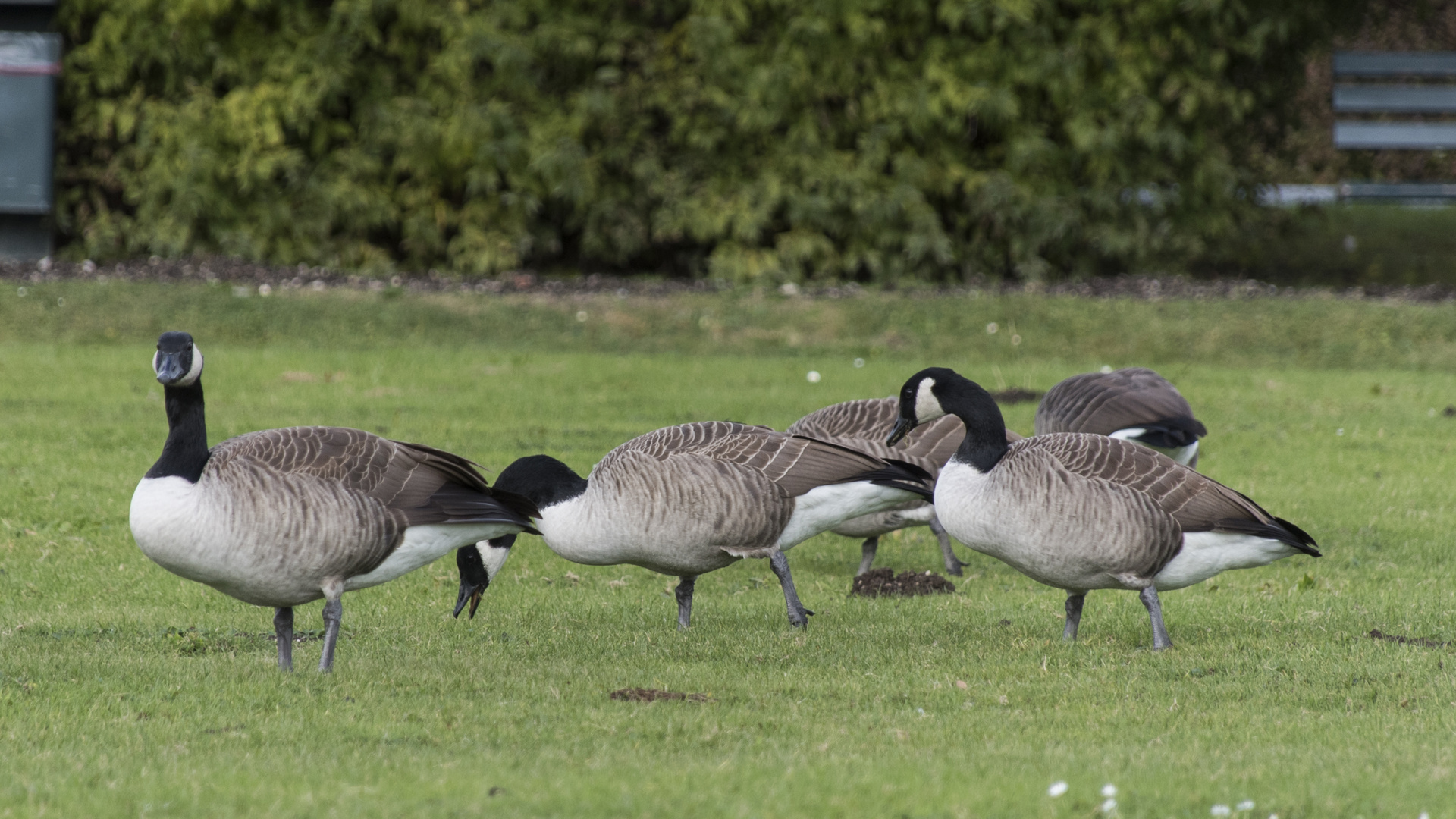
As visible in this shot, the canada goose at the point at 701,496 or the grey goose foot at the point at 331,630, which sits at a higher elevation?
the canada goose at the point at 701,496

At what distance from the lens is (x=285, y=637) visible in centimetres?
693

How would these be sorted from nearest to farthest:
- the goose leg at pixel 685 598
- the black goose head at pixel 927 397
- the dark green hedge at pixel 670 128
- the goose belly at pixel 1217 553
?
the goose belly at pixel 1217 553 < the black goose head at pixel 927 397 < the goose leg at pixel 685 598 < the dark green hedge at pixel 670 128

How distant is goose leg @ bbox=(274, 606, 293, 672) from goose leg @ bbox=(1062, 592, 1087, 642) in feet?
12.4

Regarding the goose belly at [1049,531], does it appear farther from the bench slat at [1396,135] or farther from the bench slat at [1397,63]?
the bench slat at [1397,63]

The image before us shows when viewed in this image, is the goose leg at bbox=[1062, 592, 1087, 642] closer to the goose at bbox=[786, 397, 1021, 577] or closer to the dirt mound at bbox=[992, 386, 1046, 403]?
the goose at bbox=[786, 397, 1021, 577]

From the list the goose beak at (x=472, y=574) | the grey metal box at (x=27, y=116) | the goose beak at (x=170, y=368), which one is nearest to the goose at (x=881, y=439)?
the goose beak at (x=472, y=574)

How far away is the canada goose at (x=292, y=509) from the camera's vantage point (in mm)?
6328

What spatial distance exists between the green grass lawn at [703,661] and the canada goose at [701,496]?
426 millimetres

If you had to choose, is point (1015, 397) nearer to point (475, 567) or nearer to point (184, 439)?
point (475, 567)

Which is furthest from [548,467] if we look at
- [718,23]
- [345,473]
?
[718,23]

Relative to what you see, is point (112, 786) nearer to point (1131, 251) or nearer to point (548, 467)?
point (548, 467)

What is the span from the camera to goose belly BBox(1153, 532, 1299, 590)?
7.18 meters

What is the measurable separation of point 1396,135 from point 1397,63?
134 cm

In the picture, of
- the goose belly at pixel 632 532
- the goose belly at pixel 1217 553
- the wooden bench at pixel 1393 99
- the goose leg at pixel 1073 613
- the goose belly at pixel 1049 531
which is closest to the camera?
the goose belly at pixel 1049 531
